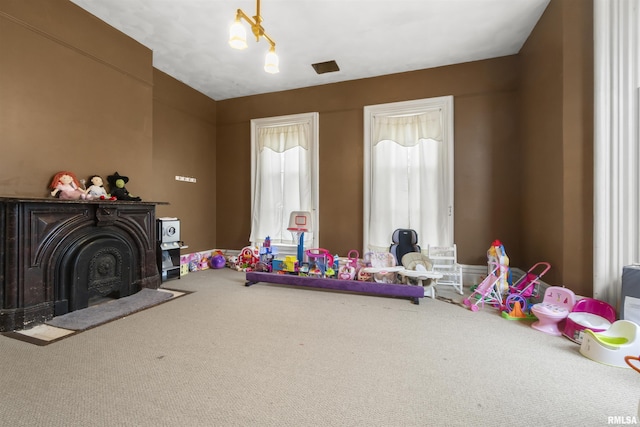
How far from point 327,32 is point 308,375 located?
147 inches

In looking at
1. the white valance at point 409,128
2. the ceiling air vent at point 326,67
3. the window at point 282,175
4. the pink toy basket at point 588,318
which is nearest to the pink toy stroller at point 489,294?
the pink toy basket at point 588,318

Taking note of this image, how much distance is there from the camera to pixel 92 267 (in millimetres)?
2953

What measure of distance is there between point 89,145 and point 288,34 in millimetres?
2749

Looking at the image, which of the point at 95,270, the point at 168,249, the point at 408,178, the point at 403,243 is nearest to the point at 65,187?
the point at 95,270

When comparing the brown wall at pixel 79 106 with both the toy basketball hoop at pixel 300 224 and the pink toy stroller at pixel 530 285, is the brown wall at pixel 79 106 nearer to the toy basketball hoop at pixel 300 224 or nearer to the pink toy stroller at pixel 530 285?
the toy basketball hoop at pixel 300 224

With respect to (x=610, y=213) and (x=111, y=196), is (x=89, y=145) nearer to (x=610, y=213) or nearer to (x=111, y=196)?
(x=111, y=196)

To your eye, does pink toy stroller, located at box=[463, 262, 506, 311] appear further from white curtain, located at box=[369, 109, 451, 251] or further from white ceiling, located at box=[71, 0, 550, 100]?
white ceiling, located at box=[71, 0, 550, 100]

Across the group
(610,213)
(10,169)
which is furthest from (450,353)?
(10,169)

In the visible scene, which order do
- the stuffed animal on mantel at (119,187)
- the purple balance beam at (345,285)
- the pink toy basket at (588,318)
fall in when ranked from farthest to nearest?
1. the stuffed animal on mantel at (119,187)
2. the purple balance beam at (345,285)
3. the pink toy basket at (588,318)

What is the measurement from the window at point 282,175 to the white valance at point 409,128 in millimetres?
1120

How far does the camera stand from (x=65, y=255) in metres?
2.74

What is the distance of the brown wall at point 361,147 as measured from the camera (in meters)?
3.98

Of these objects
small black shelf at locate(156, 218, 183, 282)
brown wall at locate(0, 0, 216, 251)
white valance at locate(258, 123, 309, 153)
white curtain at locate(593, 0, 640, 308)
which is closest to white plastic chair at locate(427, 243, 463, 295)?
white curtain at locate(593, 0, 640, 308)

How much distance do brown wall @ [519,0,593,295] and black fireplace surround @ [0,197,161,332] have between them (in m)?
4.69
